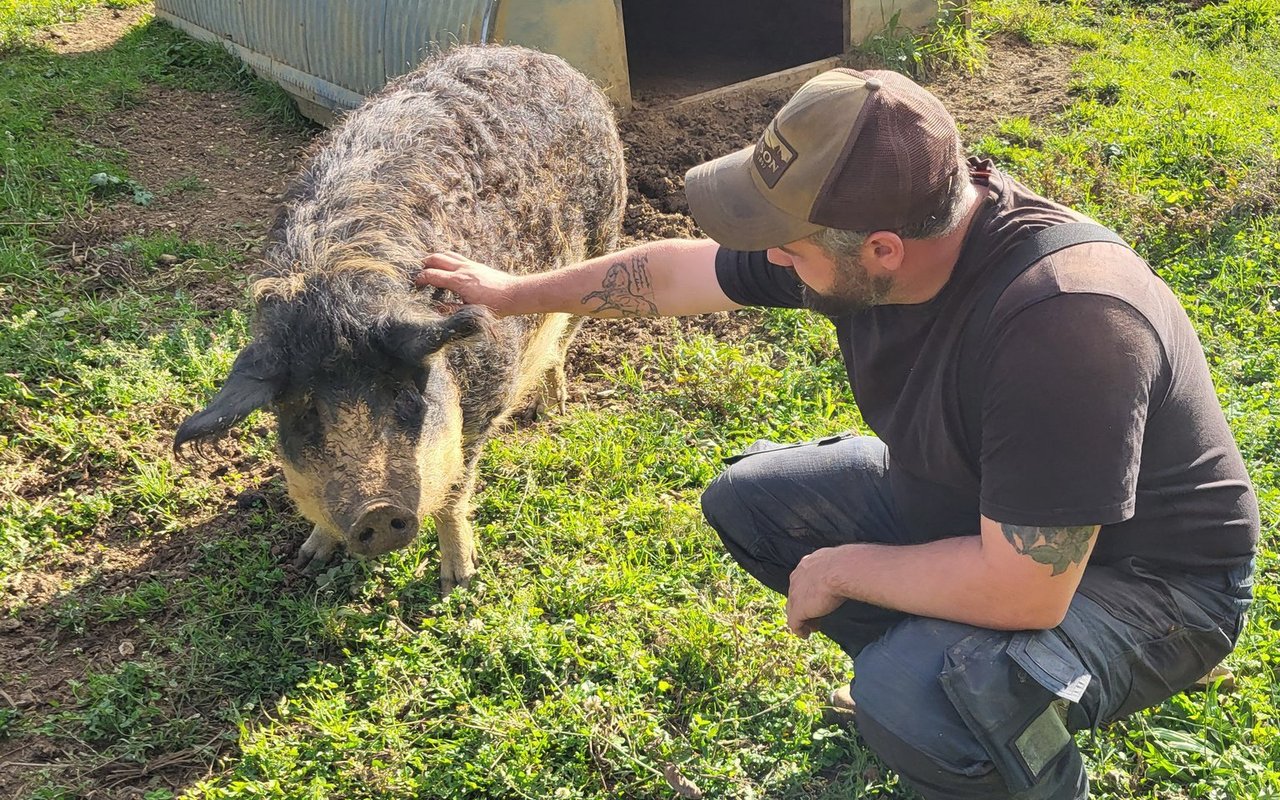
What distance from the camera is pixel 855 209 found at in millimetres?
2143

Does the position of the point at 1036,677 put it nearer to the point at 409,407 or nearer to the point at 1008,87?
the point at 409,407

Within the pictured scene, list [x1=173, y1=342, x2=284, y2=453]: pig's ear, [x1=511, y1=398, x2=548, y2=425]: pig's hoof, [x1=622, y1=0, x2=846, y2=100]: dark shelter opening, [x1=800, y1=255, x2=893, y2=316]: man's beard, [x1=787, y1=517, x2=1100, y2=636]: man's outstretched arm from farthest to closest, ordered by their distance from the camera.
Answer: [x1=622, y1=0, x2=846, y2=100]: dark shelter opening → [x1=511, y1=398, x2=548, y2=425]: pig's hoof → [x1=173, y1=342, x2=284, y2=453]: pig's ear → [x1=800, y1=255, x2=893, y2=316]: man's beard → [x1=787, y1=517, x2=1100, y2=636]: man's outstretched arm

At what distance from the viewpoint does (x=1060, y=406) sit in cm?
202

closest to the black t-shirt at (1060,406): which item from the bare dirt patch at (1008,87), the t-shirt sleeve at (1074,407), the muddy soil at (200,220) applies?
the t-shirt sleeve at (1074,407)

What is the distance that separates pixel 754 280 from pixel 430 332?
998 millimetres

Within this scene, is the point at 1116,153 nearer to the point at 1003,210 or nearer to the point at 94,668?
the point at 1003,210

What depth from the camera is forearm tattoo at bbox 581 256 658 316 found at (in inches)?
122

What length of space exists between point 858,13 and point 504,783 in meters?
6.19

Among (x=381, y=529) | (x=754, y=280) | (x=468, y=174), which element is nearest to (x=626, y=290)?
(x=754, y=280)

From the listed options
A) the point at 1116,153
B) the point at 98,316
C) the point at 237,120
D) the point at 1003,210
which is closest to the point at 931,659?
the point at 1003,210

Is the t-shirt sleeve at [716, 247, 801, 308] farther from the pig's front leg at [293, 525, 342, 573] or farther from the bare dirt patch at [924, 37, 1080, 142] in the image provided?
the bare dirt patch at [924, 37, 1080, 142]

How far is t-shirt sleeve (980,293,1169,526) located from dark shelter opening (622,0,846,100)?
18.5 feet

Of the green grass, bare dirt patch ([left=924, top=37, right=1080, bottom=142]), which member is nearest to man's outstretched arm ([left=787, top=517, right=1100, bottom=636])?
the green grass

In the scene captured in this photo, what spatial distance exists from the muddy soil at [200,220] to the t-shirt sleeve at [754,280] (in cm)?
193
